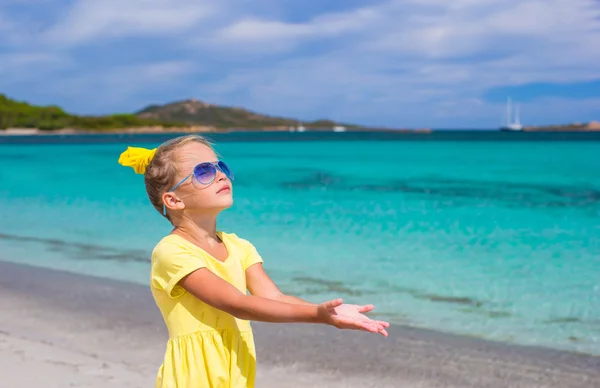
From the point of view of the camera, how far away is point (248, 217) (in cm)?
1565

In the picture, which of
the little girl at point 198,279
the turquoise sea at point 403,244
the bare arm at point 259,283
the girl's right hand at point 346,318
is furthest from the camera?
the turquoise sea at point 403,244

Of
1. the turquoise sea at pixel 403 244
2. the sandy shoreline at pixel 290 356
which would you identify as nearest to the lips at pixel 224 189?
the sandy shoreline at pixel 290 356

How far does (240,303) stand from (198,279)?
0.18 metres

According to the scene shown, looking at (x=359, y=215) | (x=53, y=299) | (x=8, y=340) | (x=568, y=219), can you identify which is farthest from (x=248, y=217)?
(x=8, y=340)

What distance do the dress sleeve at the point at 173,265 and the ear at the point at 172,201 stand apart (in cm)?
16

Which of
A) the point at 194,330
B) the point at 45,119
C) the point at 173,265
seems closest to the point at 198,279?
the point at 173,265

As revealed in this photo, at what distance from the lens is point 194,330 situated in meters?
2.42

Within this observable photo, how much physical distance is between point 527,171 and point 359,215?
61.2 feet

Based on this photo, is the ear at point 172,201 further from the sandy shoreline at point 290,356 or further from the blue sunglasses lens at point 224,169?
the sandy shoreline at point 290,356

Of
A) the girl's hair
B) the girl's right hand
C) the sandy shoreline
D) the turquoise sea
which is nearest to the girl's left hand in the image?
the girl's right hand

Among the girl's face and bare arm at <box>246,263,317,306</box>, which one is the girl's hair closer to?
the girl's face

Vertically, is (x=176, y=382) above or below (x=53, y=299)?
above

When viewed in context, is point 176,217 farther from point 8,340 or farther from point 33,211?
point 33,211

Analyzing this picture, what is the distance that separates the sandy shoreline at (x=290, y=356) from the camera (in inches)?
198
